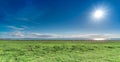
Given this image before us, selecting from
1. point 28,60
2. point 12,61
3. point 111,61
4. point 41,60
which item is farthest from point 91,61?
point 12,61

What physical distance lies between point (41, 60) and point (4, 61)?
8.24 feet

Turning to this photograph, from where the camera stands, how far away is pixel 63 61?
10398mm

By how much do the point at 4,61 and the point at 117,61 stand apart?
768 cm

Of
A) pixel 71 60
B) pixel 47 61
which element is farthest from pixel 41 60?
pixel 71 60

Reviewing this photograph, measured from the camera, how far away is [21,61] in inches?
410

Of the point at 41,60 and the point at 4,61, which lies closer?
the point at 4,61

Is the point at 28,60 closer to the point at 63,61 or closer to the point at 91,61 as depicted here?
the point at 63,61

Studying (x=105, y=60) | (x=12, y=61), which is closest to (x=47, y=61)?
(x=12, y=61)

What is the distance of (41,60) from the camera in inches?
429

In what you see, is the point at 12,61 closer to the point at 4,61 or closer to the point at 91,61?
the point at 4,61

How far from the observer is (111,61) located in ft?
34.2

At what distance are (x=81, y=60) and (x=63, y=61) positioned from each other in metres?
1.34

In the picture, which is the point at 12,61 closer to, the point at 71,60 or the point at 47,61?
the point at 47,61

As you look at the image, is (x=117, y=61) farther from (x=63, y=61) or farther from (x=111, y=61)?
(x=63, y=61)
